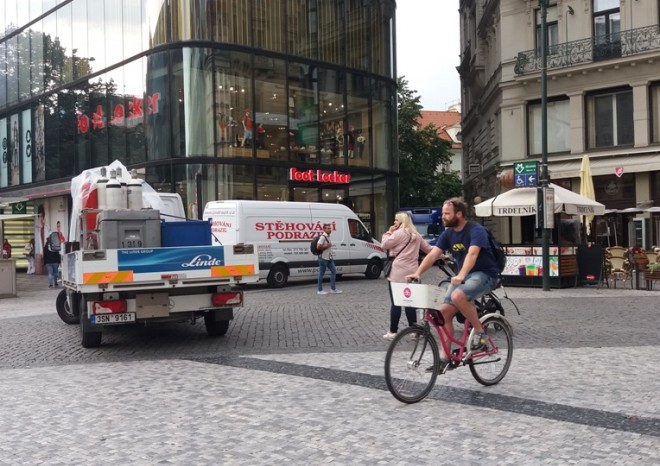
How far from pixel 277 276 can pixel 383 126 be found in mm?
14148

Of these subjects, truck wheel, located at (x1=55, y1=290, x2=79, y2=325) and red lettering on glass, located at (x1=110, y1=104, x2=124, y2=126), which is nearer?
truck wheel, located at (x1=55, y1=290, x2=79, y2=325)

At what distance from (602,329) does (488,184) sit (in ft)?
89.7

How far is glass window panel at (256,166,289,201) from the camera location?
2716 cm

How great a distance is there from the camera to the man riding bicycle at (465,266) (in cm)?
616

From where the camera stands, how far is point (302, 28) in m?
29.1

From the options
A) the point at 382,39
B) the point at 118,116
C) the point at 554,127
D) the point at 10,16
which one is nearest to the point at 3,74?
the point at 10,16

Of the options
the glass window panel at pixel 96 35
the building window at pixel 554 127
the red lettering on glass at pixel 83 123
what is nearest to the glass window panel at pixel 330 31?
the building window at pixel 554 127

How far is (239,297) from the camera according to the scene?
980 cm

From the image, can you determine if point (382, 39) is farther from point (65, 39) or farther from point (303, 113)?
point (65, 39)

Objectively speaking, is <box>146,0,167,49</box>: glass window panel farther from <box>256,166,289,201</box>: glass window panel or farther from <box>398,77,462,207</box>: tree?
<box>398,77,462,207</box>: tree

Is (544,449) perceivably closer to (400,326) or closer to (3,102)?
(400,326)

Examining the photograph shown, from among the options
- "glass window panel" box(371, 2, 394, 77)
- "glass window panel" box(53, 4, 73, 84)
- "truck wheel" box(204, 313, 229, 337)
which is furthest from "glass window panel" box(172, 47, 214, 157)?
"truck wheel" box(204, 313, 229, 337)

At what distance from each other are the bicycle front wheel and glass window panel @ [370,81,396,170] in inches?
1023

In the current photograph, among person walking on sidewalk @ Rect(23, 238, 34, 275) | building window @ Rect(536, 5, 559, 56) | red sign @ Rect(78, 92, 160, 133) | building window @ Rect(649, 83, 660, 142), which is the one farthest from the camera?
person walking on sidewalk @ Rect(23, 238, 34, 275)
